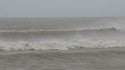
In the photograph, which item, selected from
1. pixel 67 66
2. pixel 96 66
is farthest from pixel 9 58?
pixel 96 66

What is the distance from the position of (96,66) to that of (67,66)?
3.34 feet

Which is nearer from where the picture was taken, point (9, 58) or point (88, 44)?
point (9, 58)

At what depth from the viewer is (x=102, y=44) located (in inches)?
624

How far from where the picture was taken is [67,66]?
10.1m

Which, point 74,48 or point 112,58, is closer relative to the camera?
point 112,58

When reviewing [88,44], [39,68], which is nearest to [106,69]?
[39,68]

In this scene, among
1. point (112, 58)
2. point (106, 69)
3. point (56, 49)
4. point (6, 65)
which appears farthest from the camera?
point (56, 49)

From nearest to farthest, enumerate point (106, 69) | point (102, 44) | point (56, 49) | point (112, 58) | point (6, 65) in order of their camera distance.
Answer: point (106, 69) → point (6, 65) → point (112, 58) → point (56, 49) → point (102, 44)

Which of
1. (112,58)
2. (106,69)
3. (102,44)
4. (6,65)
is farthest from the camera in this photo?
(102,44)

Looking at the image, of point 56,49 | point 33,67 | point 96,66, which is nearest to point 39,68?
point 33,67

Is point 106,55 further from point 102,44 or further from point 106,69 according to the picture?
point 102,44

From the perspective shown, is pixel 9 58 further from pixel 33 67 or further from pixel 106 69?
pixel 106 69

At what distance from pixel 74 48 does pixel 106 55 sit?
286cm

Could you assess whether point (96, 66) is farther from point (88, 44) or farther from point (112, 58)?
point (88, 44)
